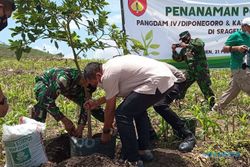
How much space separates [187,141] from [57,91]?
1.44 m

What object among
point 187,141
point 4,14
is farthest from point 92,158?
point 4,14

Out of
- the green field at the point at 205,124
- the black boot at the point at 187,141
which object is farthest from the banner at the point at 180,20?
the black boot at the point at 187,141

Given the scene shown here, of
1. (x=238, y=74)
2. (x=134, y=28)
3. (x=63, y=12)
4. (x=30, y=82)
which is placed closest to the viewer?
(x=63, y=12)

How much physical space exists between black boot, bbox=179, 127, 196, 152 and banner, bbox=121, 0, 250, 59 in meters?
3.56

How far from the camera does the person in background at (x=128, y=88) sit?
451 centimetres

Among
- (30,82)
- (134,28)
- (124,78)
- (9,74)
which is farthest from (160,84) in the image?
(9,74)

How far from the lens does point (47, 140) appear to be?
5.42 meters

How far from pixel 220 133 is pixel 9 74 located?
8.60 m

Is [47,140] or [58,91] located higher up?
[58,91]

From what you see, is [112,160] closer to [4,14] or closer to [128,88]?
[128,88]

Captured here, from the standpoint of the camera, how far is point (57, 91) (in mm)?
5078

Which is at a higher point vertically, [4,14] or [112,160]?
[4,14]

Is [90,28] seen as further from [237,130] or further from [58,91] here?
[237,130]

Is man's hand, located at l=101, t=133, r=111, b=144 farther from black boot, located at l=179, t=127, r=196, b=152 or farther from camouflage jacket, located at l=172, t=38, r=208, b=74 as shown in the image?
camouflage jacket, located at l=172, t=38, r=208, b=74
